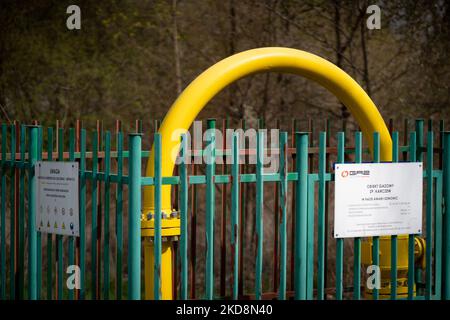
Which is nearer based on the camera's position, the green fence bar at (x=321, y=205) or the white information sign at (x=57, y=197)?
the white information sign at (x=57, y=197)

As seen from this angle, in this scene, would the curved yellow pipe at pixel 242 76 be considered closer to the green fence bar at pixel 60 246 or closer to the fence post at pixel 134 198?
the fence post at pixel 134 198

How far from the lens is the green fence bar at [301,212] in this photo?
5.51 metres

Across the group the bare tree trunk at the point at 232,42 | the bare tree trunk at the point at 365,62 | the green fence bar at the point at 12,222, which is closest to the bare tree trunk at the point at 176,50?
the bare tree trunk at the point at 232,42

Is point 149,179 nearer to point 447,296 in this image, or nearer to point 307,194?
point 307,194

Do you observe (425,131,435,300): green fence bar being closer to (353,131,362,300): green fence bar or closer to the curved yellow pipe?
(353,131,362,300): green fence bar

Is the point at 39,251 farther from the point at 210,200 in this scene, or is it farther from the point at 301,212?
the point at 301,212

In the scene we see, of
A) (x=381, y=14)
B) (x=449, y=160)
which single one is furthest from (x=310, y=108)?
(x=449, y=160)

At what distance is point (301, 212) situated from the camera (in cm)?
552

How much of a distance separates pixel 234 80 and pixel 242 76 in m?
0.07

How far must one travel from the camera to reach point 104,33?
499 inches

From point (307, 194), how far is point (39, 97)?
7.23 metres

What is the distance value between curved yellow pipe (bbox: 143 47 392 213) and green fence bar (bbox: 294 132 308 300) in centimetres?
78

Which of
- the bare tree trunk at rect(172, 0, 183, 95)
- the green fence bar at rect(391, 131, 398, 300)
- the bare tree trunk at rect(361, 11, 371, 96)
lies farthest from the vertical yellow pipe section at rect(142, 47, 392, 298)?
the bare tree trunk at rect(172, 0, 183, 95)

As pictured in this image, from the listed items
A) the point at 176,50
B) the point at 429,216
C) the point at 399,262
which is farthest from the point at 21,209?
the point at 176,50
